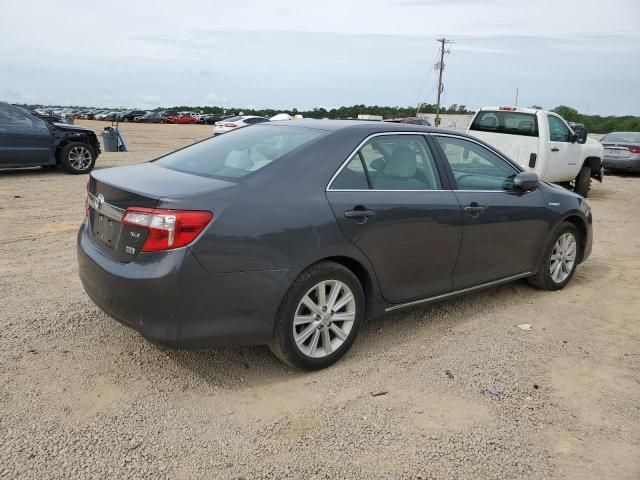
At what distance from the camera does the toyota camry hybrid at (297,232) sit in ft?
9.75

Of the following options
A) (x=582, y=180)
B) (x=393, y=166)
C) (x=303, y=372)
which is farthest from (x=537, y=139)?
(x=303, y=372)

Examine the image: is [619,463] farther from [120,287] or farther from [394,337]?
[120,287]

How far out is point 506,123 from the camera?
37.4ft

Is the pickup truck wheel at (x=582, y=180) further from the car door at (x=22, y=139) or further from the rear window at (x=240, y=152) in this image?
the car door at (x=22, y=139)

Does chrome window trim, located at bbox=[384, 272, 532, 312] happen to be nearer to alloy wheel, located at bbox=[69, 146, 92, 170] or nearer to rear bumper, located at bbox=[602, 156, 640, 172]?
alloy wheel, located at bbox=[69, 146, 92, 170]

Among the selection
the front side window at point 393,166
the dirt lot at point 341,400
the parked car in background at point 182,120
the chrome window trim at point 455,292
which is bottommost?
the parked car in background at point 182,120

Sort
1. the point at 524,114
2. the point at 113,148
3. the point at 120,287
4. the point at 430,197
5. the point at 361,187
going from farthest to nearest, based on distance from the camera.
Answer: the point at 113,148
the point at 524,114
the point at 430,197
the point at 361,187
the point at 120,287

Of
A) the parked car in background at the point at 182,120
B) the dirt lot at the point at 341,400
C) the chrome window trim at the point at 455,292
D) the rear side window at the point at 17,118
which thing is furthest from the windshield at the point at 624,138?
the parked car in background at the point at 182,120

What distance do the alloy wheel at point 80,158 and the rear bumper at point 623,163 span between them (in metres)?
14.5

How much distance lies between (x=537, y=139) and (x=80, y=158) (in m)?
9.76

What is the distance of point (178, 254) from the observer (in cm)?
290

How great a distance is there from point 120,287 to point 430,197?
7.20 ft

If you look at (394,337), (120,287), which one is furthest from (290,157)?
(394,337)

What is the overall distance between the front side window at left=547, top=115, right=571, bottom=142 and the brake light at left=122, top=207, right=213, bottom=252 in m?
9.96
